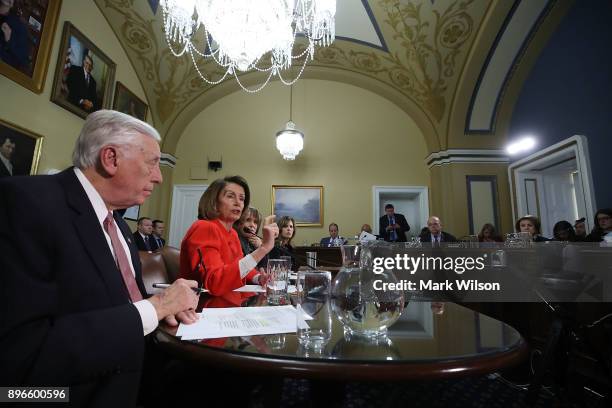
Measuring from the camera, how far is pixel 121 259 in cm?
88

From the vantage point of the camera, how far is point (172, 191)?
20.5 feet

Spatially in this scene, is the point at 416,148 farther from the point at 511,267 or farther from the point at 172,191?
the point at 172,191

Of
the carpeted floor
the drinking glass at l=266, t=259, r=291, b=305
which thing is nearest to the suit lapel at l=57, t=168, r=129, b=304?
the drinking glass at l=266, t=259, r=291, b=305

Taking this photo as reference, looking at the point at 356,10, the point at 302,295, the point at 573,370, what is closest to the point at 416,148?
the point at 356,10

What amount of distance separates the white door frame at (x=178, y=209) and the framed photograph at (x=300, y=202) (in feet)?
4.88

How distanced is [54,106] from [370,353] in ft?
15.4

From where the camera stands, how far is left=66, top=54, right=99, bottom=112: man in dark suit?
3914 mm

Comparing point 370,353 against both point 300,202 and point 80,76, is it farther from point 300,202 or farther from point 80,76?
point 300,202

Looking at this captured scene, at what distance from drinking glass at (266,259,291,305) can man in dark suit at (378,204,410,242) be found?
4.60 m

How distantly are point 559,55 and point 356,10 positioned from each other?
307 centimetres

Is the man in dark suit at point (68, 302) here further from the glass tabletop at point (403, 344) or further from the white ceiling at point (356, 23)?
the white ceiling at point (356, 23)

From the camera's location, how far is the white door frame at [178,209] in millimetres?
6137

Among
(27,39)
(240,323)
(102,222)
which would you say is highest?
(27,39)

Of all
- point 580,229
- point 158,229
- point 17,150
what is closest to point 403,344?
point 17,150
